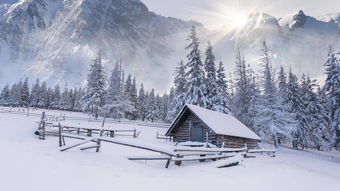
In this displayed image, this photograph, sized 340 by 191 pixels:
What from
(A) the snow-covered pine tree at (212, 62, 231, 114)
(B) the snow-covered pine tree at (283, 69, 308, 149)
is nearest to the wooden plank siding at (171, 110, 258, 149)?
(A) the snow-covered pine tree at (212, 62, 231, 114)

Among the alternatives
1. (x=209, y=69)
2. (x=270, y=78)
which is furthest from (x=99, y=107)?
(x=270, y=78)

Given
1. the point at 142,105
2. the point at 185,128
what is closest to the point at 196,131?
the point at 185,128

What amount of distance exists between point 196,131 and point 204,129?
3.75 feet

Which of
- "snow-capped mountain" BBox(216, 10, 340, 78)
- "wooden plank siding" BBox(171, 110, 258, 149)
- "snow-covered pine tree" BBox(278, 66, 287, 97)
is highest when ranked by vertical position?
"snow-capped mountain" BBox(216, 10, 340, 78)

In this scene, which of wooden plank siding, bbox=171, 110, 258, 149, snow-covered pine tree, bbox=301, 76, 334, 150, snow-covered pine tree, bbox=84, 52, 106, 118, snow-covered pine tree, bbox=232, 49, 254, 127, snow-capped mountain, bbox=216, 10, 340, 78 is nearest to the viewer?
wooden plank siding, bbox=171, 110, 258, 149

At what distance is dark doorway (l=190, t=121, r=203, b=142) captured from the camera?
82.8 ft

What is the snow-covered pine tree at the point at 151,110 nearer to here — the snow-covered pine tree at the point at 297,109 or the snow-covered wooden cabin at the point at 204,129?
the snow-covered pine tree at the point at 297,109

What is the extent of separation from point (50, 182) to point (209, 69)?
3475 centimetres

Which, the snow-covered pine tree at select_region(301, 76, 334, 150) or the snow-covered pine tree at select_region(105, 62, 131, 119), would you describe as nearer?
the snow-covered pine tree at select_region(301, 76, 334, 150)

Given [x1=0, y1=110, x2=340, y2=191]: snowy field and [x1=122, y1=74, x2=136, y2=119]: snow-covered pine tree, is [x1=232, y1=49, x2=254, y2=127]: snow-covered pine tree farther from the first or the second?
[x1=0, y1=110, x2=340, y2=191]: snowy field

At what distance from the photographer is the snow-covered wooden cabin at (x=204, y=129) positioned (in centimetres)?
2331

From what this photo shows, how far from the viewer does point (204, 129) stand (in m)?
25.0

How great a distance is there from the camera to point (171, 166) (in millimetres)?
12125

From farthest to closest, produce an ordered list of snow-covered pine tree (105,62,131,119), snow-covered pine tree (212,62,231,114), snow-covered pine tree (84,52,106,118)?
snow-covered pine tree (105,62,131,119)
snow-covered pine tree (84,52,106,118)
snow-covered pine tree (212,62,231,114)
